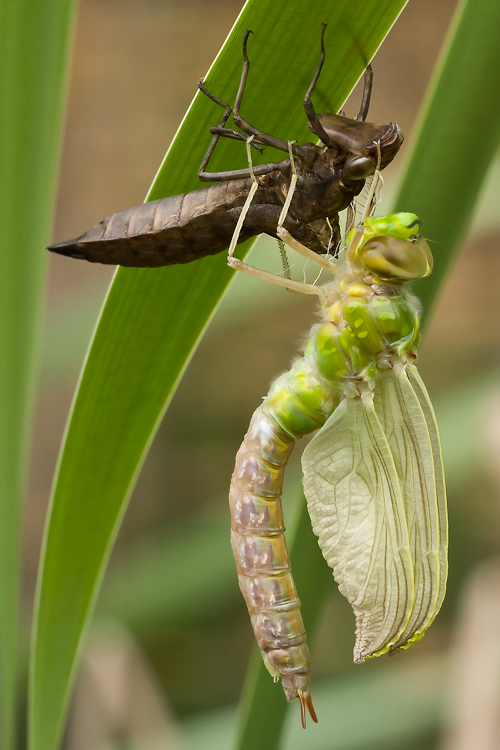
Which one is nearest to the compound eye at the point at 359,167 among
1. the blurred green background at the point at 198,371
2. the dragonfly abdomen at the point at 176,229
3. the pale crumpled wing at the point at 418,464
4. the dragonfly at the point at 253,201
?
the dragonfly at the point at 253,201

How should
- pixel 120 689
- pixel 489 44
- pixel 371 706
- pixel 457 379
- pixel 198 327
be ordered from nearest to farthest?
1. pixel 489 44
2. pixel 198 327
3. pixel 371 706
4. pixel 120 689
5. pixel 457 379

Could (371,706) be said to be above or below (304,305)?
below

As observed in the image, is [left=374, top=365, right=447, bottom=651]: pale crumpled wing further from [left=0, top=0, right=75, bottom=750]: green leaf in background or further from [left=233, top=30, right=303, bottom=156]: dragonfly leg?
[left=0, top=0, right=75, bottom=750]: green leaf in background

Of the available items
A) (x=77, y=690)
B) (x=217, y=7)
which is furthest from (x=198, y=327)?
(x=217, y=7)

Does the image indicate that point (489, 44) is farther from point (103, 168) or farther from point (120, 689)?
point (103, 168)

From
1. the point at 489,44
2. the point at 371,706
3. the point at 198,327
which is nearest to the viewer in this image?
the point at 489,44

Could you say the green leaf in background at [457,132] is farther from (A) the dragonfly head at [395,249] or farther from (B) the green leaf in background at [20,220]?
(B) the green leaf in background at [20,220]

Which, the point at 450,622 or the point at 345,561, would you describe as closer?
the point at 345,561
